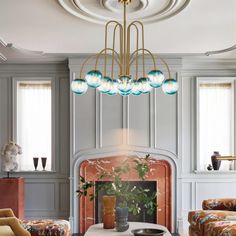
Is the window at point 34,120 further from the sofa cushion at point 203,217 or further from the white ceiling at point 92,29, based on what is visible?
the sofa cushion at point 203,217

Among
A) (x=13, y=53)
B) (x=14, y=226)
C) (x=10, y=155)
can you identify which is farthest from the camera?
(x=10, y=155)

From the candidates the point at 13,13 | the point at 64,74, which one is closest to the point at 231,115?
the point at 64,74

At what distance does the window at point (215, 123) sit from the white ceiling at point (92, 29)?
1.08 m

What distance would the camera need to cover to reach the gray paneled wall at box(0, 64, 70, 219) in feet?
20.5

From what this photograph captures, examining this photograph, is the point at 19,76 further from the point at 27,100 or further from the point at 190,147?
the point at 190,147

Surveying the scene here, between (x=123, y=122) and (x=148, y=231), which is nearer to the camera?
(x=148, y=231)

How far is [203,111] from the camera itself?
6.39m

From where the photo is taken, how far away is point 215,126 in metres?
6.39

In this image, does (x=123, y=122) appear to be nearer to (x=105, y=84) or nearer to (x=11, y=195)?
(x=11, y=195)

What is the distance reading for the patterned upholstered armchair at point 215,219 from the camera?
3.78 meters

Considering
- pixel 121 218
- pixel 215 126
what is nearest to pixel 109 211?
pixel 121 218

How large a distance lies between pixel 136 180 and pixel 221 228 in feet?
7.39

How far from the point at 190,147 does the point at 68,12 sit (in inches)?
127

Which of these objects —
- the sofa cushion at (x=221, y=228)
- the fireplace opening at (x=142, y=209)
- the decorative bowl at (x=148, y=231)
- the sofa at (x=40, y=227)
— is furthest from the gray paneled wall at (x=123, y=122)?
the decorative bowl at (x=148, y=231)
